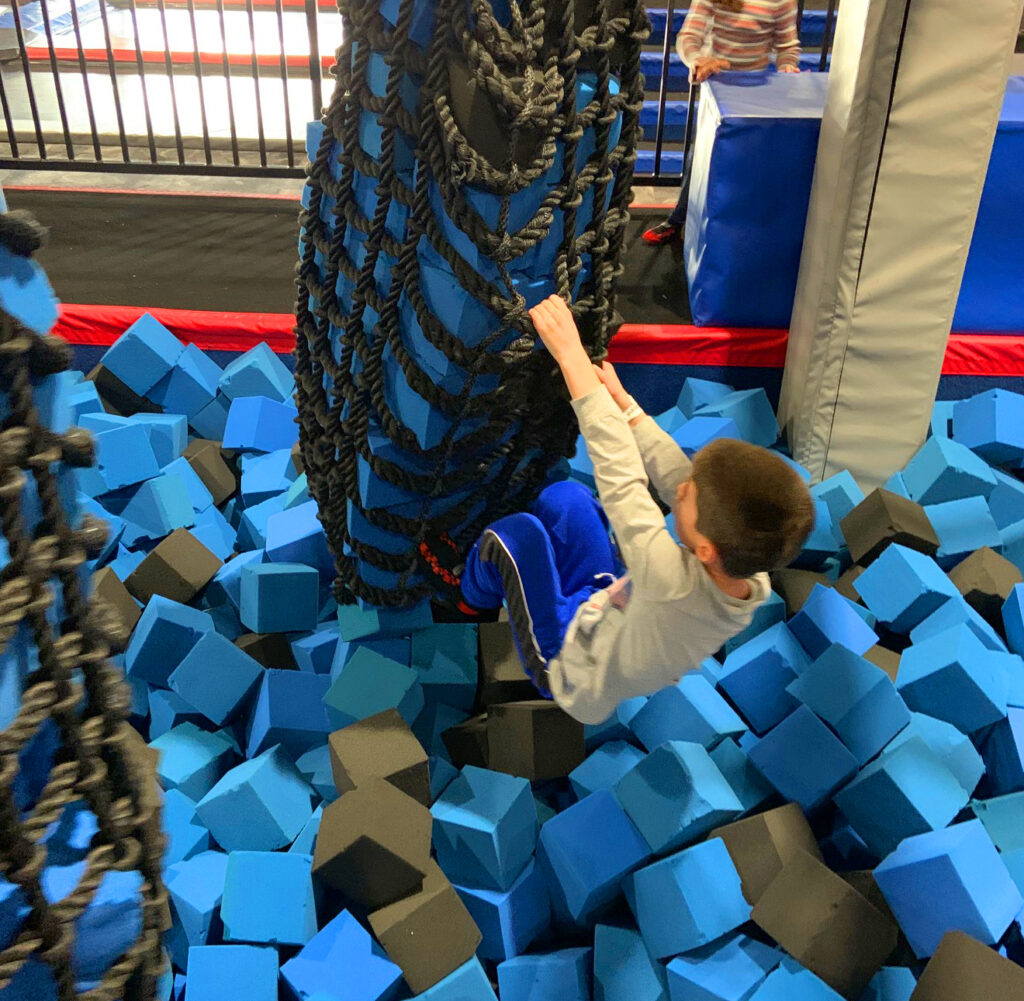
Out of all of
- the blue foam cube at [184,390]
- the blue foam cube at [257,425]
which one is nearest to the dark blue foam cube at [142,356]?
the blue foam cube at [184,390]

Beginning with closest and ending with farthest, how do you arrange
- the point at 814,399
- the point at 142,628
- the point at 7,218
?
the point at 7,218
the point at 142,628
the point at 814,399

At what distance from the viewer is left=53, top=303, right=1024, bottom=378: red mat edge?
1911 millimetres

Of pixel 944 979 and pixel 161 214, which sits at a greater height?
pixel 161 214

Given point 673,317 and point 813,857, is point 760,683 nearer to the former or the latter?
point 813,857

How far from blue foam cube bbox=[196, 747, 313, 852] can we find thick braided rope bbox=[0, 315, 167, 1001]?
1.79 feet

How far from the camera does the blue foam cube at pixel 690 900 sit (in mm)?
1097

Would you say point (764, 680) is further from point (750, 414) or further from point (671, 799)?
point (750, 414)

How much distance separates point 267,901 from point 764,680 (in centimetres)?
71

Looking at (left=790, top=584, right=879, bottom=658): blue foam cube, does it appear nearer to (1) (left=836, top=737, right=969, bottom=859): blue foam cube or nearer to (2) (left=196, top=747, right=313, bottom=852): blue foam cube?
(1) (left=836, top=737, right=969, bottom=859): blue foam cube

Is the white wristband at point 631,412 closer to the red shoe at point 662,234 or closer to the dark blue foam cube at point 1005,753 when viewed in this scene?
the dark blue foam cube at point 1005,753

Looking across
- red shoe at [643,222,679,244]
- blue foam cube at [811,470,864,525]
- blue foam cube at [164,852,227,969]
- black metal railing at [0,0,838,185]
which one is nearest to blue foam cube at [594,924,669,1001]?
blue foam cube at [164,852,227,969]

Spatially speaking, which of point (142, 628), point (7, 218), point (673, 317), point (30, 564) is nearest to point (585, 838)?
point (142, 628)

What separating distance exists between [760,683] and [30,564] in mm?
1045

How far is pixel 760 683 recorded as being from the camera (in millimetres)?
1378
